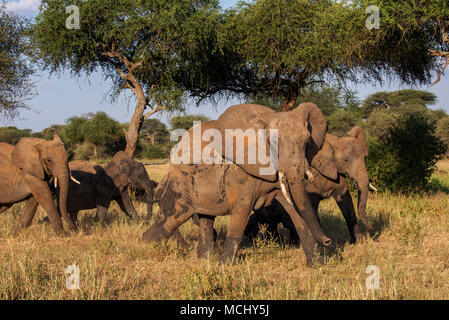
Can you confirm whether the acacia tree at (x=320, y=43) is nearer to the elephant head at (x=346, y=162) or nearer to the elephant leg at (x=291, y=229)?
the elephant head at (x=346, y=162)

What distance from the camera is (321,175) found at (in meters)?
7.22

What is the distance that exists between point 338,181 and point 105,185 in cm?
534

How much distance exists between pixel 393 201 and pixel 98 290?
351 inches

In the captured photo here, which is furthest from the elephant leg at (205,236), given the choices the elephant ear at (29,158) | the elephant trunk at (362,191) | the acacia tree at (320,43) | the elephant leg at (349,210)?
the acacia tree at (320,43)

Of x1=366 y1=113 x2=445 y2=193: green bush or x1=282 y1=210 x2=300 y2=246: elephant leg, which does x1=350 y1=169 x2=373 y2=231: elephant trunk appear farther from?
x1=366 y1=113 x2=445 y2=193: green bush

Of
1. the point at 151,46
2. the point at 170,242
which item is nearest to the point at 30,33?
the point at 151,46

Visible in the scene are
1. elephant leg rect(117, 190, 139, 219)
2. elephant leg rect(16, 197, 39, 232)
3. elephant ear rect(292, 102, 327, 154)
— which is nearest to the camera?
elephant ear rect(292, 102, 327, 154)

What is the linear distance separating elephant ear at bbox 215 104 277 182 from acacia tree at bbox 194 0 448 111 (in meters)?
6.78

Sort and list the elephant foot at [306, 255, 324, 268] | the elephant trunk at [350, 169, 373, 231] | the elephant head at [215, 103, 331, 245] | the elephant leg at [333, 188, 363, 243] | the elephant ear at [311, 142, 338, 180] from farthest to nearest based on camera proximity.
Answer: the elephant leg at [333, 188, 363, 243] → the elephant trunk at [350, 169, 373, 231] → the elephant ear at [311, 142, 338, 180] → the elephant foot at [306, 255, 324, 268] → the elephant head at [215, 103, 331, 245]

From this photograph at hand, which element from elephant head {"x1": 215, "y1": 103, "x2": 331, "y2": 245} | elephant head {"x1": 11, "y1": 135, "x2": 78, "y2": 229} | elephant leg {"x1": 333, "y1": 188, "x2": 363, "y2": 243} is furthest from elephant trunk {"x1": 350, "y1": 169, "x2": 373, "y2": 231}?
elephant head {"x1": 11, "y1": 135, "x2": 78, "y2": 229}

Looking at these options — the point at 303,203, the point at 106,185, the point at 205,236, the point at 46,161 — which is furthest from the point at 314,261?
the point at 106,185

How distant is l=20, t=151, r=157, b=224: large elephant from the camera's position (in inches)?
375

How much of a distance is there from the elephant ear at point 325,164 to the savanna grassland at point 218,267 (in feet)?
3.91

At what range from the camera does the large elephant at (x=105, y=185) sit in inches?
375
